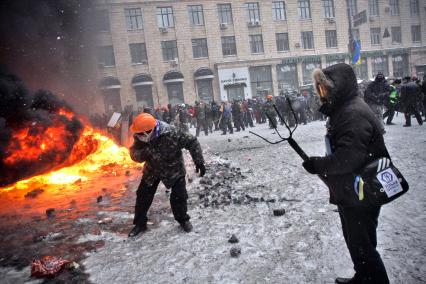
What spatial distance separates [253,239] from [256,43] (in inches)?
1216

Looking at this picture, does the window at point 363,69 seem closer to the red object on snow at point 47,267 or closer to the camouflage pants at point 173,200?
the camouflage pants at point 173,200

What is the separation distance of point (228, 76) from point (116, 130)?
18.1 meters

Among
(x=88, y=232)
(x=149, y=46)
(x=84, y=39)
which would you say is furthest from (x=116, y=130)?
Answer: (x=149, y=46)

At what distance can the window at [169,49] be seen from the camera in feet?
98.9

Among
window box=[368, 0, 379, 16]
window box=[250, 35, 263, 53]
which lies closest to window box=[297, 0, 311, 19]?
window box=[250, 35, 263, 53]

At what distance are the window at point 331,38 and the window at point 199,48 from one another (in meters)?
13.5

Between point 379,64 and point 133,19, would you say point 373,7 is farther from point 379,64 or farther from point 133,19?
point 133,19

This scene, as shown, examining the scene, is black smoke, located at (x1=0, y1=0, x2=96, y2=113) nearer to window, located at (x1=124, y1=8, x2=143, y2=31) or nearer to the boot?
the boot

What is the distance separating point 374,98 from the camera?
9.34m

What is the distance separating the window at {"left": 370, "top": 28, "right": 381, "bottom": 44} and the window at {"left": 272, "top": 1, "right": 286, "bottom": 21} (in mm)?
10643

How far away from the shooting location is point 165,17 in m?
30.0

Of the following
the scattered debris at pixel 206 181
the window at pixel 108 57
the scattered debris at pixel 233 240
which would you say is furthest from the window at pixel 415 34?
the scattered debris at pixel 233 240

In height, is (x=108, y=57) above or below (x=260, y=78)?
above

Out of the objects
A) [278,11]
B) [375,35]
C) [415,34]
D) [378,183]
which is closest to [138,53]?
[278,11]
